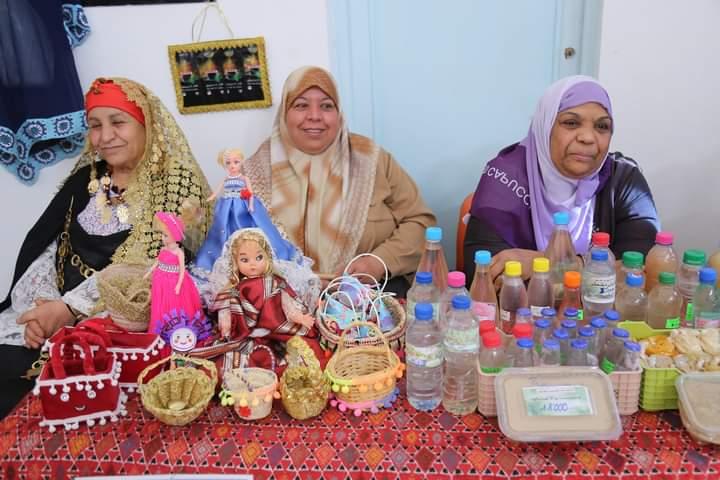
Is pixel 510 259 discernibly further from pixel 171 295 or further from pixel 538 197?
pixel 171 295

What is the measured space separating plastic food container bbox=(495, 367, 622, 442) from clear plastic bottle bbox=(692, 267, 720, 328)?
34 centimetres

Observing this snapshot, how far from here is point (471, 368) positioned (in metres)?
1.15

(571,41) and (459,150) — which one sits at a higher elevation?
(571,41)

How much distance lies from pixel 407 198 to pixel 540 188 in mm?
522

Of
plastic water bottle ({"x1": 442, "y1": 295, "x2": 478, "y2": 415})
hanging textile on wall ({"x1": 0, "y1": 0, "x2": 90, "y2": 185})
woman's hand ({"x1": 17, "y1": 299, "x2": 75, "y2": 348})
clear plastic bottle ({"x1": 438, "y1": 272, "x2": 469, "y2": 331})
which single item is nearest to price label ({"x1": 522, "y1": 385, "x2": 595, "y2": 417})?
plastic water bottle ({"x1": 442, "y1": 295, "x2": 478, "y2": 415})

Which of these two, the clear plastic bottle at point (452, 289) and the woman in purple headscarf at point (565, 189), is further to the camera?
the woman in purple headscarf at point (565, 189)

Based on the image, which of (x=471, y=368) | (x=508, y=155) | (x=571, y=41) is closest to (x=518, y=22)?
(x=571, y=41)

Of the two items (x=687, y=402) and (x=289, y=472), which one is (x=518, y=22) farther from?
(x=289, y=472)

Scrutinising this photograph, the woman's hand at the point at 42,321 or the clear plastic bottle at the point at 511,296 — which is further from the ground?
the clear plastic bottle at the point at 511,296

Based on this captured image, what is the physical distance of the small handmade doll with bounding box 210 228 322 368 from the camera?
133cm

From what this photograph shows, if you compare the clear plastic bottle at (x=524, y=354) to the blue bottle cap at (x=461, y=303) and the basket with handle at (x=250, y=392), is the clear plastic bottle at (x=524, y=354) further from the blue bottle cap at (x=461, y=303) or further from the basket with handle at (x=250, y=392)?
the basket with handle at (x=250, y=392)

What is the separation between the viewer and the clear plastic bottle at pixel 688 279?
4.17ft

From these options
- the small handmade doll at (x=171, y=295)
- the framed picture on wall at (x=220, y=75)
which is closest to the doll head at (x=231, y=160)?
the small handmade doll at (x=171, y=295)

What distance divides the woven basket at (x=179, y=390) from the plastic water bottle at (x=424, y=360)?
414 mm
